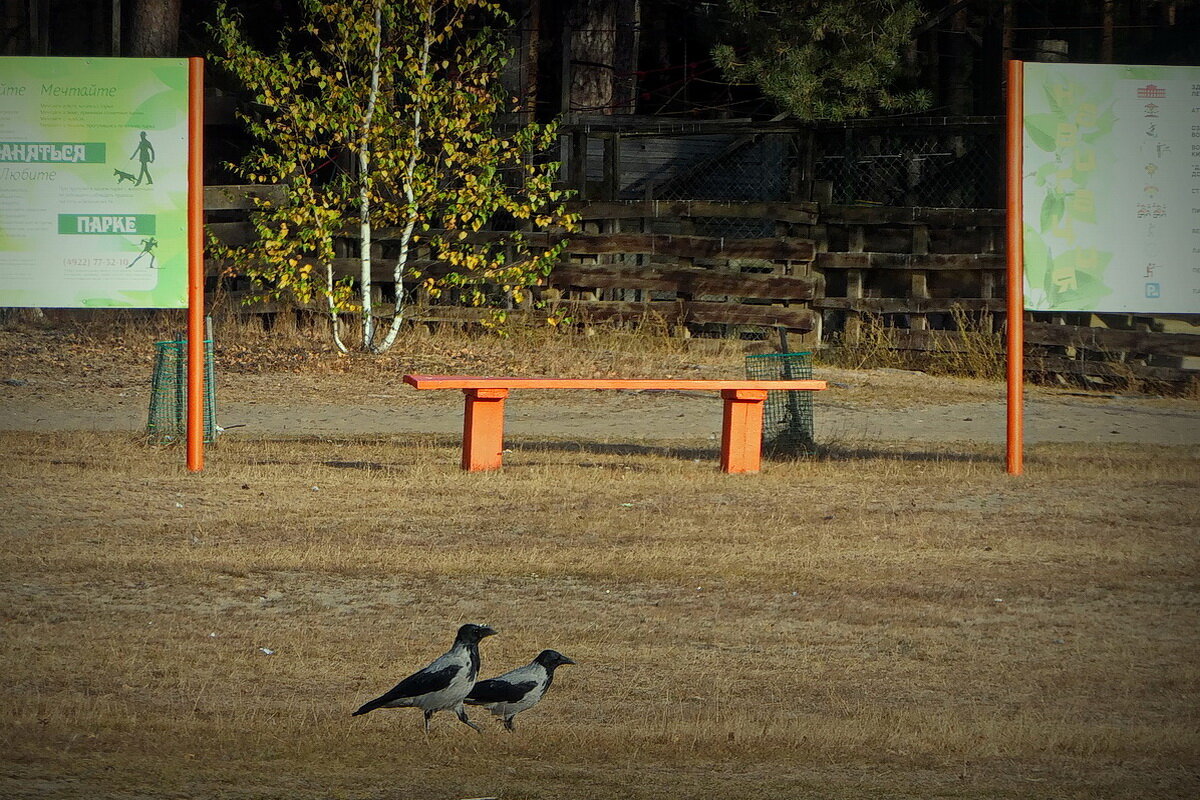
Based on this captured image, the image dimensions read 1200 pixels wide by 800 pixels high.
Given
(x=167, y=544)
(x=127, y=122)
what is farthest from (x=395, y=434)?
(x=167, y=544)

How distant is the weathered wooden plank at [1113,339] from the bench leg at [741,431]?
227 inches

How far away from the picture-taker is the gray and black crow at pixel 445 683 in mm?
4824

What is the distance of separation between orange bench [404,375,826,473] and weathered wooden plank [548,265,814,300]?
6.44 metres

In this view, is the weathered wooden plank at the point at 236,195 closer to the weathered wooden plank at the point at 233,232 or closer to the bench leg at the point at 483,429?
the weathered wooden plank at the point at 233,232

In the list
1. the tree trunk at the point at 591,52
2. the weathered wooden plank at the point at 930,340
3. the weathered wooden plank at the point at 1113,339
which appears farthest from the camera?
the tree trunk at the point at 591,52

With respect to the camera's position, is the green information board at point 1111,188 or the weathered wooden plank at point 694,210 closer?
the green information board at point 1111,188

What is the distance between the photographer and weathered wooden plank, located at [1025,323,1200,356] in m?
14.7

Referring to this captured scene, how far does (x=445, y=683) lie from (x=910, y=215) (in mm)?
12128

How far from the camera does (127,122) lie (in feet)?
33.0

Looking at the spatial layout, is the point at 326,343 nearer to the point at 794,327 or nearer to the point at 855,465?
the point at 794,327

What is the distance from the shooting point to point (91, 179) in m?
10.1

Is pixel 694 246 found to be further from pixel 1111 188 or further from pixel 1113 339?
pixel 1111 188

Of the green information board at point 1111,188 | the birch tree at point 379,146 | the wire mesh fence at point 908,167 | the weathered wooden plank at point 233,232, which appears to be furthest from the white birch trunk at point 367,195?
the green information board at point 1111,188

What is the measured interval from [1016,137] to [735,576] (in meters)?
4.24
